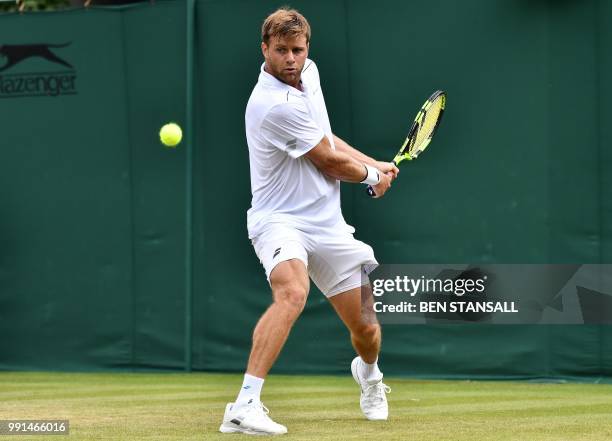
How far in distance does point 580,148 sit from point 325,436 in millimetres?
3878

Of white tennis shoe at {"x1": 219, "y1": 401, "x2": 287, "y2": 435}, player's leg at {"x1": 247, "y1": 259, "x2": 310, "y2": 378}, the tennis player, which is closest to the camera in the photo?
white tennis shoe at {"x1": 219, "y1": 401, "x2": 287, "y2": 435}

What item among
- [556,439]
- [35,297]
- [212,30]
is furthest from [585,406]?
[35,297]

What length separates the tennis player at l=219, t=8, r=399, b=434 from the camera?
548cm

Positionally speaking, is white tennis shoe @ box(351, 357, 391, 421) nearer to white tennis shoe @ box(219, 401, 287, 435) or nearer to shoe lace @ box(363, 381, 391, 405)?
shoe lace @ box(363, 381, 391, 405)

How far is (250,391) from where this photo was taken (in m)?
5.29

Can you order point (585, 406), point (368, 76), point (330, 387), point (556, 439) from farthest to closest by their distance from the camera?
1. point (368, 76)
2. point (330, 387)
3. point (585, 406)
4. point (556, 439)

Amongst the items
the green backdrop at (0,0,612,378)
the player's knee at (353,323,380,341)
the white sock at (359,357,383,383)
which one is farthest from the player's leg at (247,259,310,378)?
the green backdrop at (0,0,612,378)

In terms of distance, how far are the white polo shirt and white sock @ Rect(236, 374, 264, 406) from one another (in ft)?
2.38

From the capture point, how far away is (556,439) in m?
5.02

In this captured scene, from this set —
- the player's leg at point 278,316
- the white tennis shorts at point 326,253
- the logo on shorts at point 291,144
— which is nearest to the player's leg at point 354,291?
the white tennis shorts at point 326,253

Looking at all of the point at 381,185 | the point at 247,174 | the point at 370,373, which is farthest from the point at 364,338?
the point at 247,174

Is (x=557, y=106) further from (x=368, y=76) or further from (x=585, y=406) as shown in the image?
(x=585, y=406)

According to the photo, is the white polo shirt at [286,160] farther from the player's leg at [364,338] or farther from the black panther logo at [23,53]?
the black panther logo at [23,53]

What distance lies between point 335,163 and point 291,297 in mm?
649
